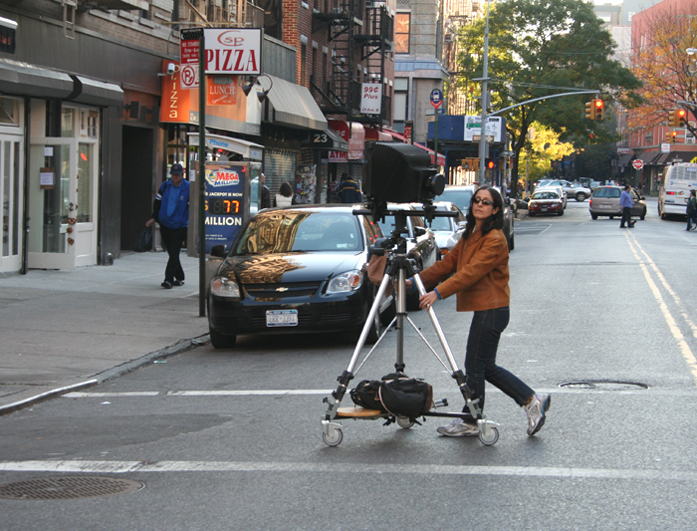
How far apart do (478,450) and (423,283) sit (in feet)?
3.78

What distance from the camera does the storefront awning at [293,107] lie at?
27.8 m

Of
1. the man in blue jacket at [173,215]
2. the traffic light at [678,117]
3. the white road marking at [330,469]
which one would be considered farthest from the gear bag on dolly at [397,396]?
the traffic light at [678,117]

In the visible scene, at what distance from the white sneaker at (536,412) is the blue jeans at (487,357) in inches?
2.0

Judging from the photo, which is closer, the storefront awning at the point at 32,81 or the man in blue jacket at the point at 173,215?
the storefront awning at the point at 32,81

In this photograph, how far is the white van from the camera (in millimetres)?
48562

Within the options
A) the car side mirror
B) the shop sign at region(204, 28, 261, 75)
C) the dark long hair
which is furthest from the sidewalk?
the shop sign at region(204, 28, 261, 75)

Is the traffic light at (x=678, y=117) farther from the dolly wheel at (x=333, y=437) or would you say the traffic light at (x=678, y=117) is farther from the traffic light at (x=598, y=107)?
the dolly wheel at (x=333, y=437)

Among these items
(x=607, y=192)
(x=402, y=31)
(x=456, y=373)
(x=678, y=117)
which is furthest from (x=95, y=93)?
(x=402, y=31)

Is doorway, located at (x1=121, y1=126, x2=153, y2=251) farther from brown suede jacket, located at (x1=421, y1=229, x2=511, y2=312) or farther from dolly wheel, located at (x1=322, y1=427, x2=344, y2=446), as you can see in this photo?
dolly wheel, located at (x1=322, y1=427, x2=344, y2=446)

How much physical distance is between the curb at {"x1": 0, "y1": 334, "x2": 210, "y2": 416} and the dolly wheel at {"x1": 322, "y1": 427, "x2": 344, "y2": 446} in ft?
9.44

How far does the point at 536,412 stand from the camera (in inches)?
250

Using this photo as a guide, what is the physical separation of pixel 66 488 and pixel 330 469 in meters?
1.52

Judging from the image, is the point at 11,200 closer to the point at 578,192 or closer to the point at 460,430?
the point at 460,430

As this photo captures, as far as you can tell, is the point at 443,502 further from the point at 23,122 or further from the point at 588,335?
the point at 23,122
